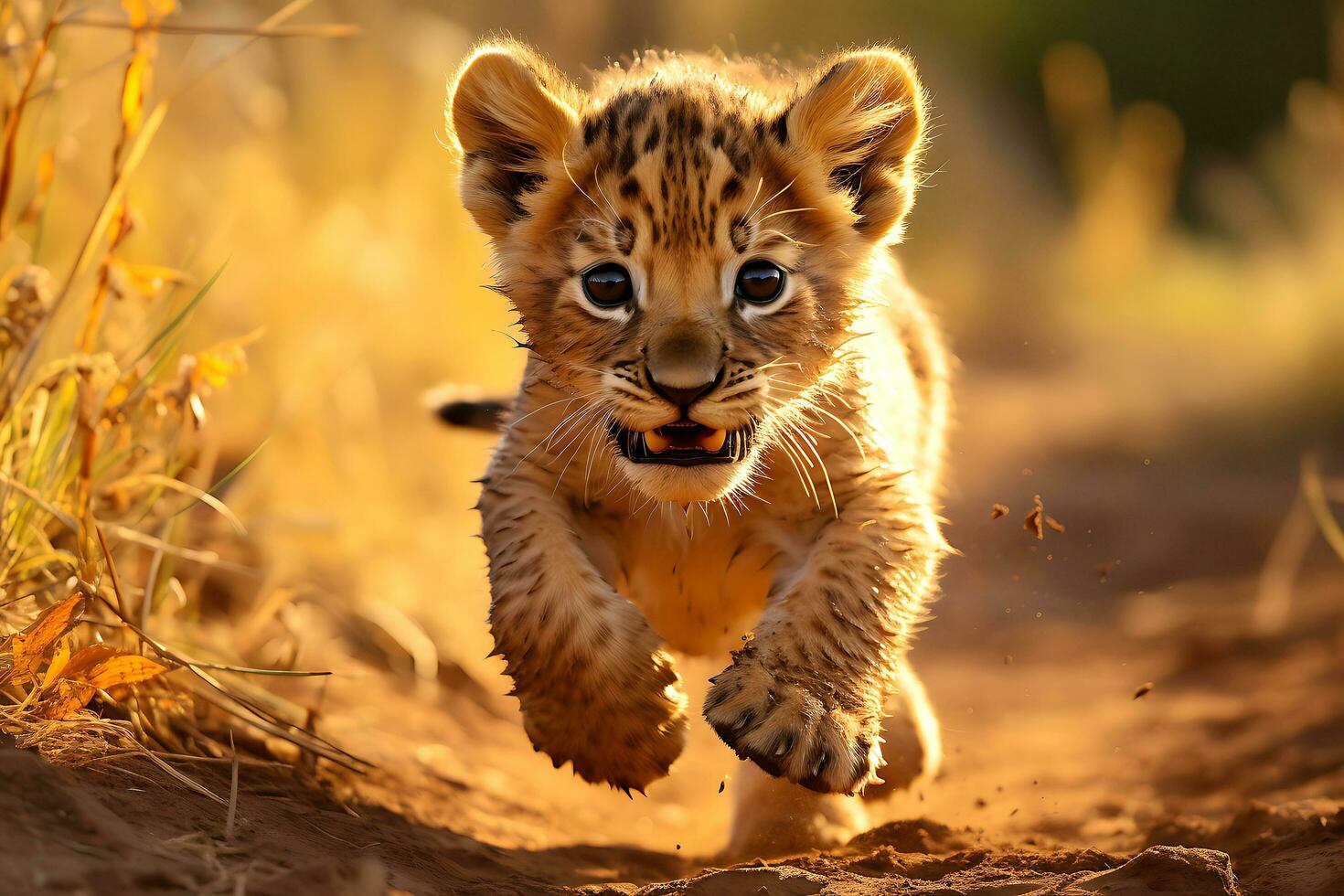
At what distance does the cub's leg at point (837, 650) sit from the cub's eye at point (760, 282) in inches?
23.4

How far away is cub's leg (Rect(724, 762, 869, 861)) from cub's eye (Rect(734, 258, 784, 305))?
→ 146cm

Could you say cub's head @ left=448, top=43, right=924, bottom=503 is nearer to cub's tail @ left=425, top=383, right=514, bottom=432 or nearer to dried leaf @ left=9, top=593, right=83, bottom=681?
cub's tail @ left=425, top=383, right=514, bottom=432

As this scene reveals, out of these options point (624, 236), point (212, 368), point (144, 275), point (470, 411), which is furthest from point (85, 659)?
point (470, 411)

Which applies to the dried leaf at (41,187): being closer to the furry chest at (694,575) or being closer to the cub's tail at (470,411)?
the cub's tail at (470,411)

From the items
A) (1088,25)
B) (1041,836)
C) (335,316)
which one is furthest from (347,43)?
(1088,25)

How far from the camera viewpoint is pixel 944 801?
455cm

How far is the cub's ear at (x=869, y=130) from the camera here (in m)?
3.53

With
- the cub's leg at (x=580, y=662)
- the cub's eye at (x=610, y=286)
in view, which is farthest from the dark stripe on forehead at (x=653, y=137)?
the cub's leg at (x=580, y=662)

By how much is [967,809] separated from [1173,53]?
1212 centimetres

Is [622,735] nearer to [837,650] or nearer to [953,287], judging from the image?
[837,650]

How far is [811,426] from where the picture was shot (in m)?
3.65

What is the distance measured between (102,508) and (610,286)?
64.0 inches

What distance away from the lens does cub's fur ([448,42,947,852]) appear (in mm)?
3176

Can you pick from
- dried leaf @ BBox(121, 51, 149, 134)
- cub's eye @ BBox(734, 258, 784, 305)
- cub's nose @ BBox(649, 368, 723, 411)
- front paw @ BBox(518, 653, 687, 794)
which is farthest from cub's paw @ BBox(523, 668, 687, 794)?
dried leaf @ BBox(121, 51, 149, 134)
